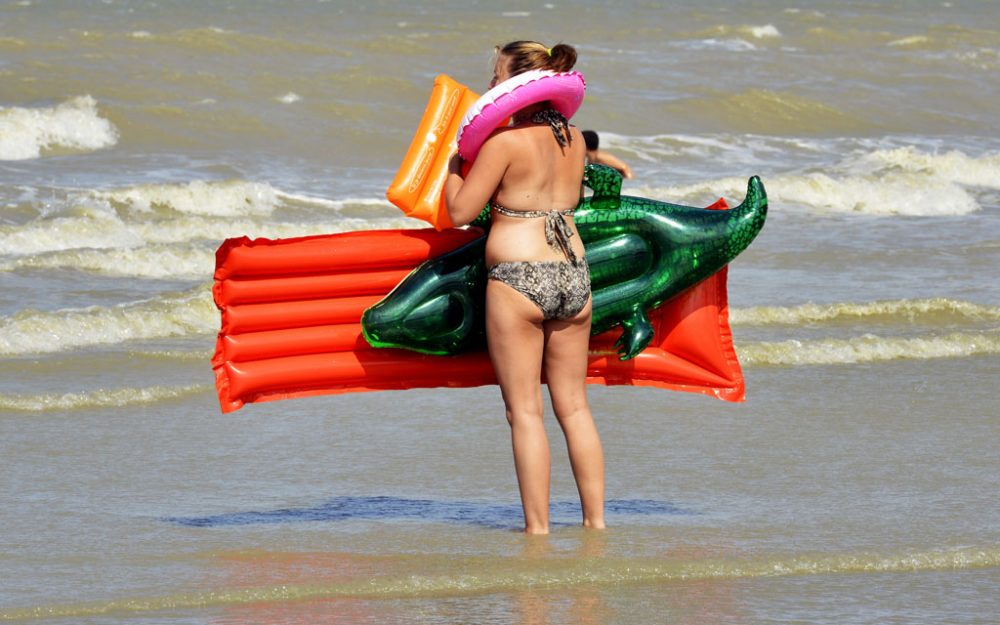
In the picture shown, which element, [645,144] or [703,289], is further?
[645,144]

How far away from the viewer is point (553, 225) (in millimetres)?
4723

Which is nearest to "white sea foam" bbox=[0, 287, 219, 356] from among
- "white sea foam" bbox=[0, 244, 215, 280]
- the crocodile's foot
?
"white sea foam" bbox=[0, 244, 215, 280]

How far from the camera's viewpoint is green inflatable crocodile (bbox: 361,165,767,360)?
5.09 metres

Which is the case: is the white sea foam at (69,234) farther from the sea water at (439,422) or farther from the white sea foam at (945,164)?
the white sea foam at (945,164)

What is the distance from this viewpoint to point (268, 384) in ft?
17.1

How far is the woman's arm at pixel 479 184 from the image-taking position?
15.1 ft

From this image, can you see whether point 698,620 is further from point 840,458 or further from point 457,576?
point 840,458

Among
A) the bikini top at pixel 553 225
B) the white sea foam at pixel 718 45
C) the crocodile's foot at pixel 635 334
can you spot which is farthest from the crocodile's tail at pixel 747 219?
the white sea foam at pixel 718 45

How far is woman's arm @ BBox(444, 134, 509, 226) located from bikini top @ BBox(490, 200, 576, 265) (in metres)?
0.09

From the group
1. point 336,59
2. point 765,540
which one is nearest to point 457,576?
point 765,540

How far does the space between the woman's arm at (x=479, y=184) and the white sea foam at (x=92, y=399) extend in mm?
3230

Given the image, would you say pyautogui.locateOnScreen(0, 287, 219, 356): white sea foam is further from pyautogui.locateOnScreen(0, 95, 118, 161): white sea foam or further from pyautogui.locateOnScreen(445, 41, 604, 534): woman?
pyautogui.locateOnScreen(0, 95, 118, 161): white sea foam

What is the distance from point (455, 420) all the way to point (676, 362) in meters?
1.84

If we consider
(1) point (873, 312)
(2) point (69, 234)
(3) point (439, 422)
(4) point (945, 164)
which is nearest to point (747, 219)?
(3) point (439, 422)
